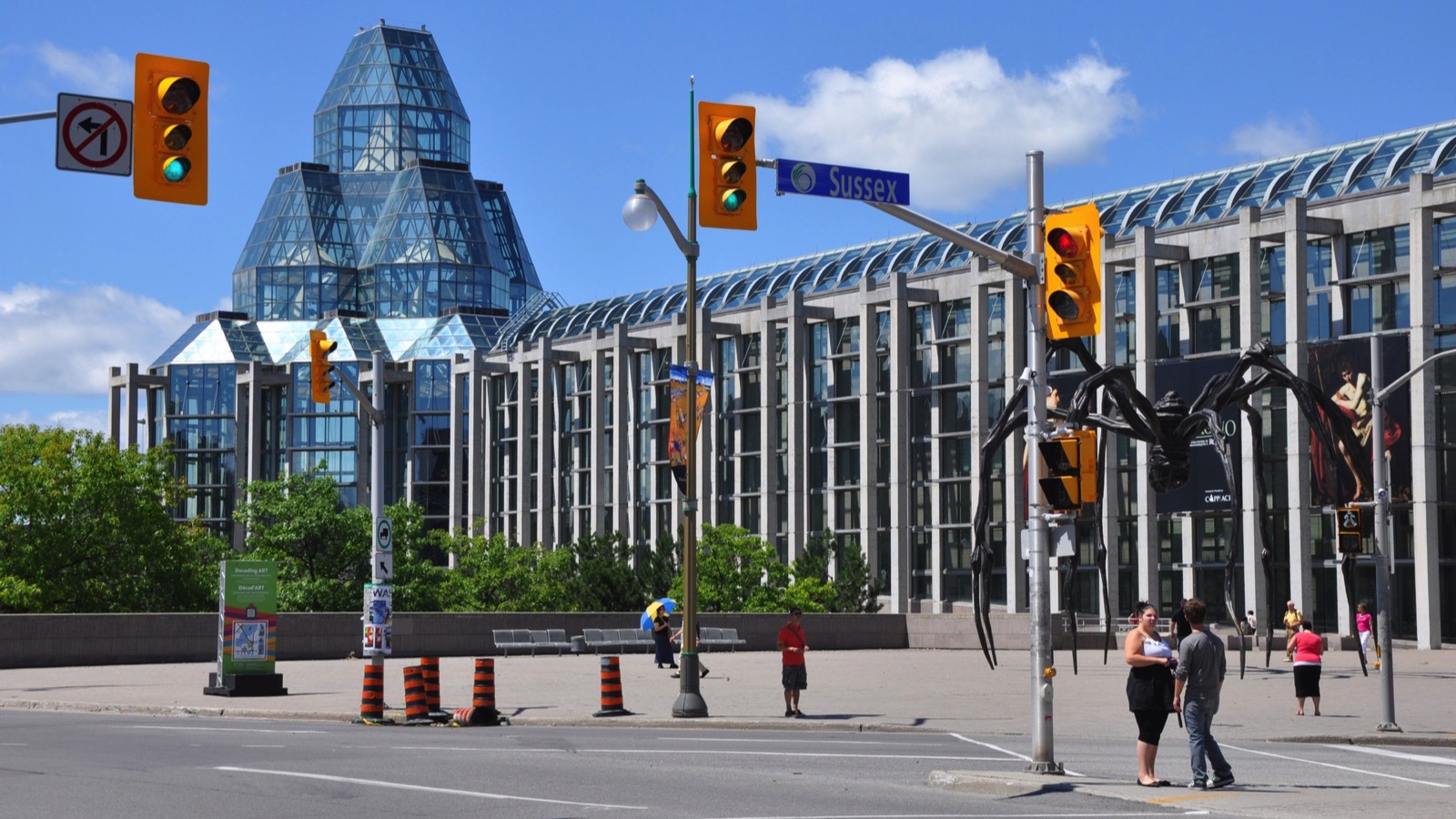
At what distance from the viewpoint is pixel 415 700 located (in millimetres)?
25609

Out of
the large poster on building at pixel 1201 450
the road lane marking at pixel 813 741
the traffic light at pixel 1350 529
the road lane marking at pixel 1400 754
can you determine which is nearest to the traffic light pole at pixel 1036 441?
the road lane marking at pixel 813 741

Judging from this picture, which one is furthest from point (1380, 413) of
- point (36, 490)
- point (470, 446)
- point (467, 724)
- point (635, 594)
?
point (470, 446)

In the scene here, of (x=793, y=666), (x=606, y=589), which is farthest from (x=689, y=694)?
(x=606, y=589)

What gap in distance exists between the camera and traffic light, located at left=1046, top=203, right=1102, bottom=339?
1577cm

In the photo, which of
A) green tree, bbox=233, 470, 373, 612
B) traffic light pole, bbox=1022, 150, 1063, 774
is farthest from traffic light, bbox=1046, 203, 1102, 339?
green tree, bbox=233, 470, 373, 612

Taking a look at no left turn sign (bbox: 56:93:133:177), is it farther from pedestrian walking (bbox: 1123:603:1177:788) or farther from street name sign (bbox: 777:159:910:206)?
pedestrian walking (bbox: 1123:603:1177:788)

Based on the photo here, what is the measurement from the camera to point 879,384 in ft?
257

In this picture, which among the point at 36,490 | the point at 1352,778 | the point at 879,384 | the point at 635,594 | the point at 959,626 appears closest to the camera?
the point at 1352,778

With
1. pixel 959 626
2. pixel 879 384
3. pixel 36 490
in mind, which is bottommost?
pixel 959 626

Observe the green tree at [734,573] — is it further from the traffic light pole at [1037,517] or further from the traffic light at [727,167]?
the traffic light at [727,167]

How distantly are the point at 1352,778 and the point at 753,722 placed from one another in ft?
33.2

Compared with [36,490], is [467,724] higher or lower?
lower

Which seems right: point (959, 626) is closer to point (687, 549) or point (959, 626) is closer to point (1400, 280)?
point (1400, 280)

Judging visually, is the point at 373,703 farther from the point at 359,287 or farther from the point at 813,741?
the point at 359,287
